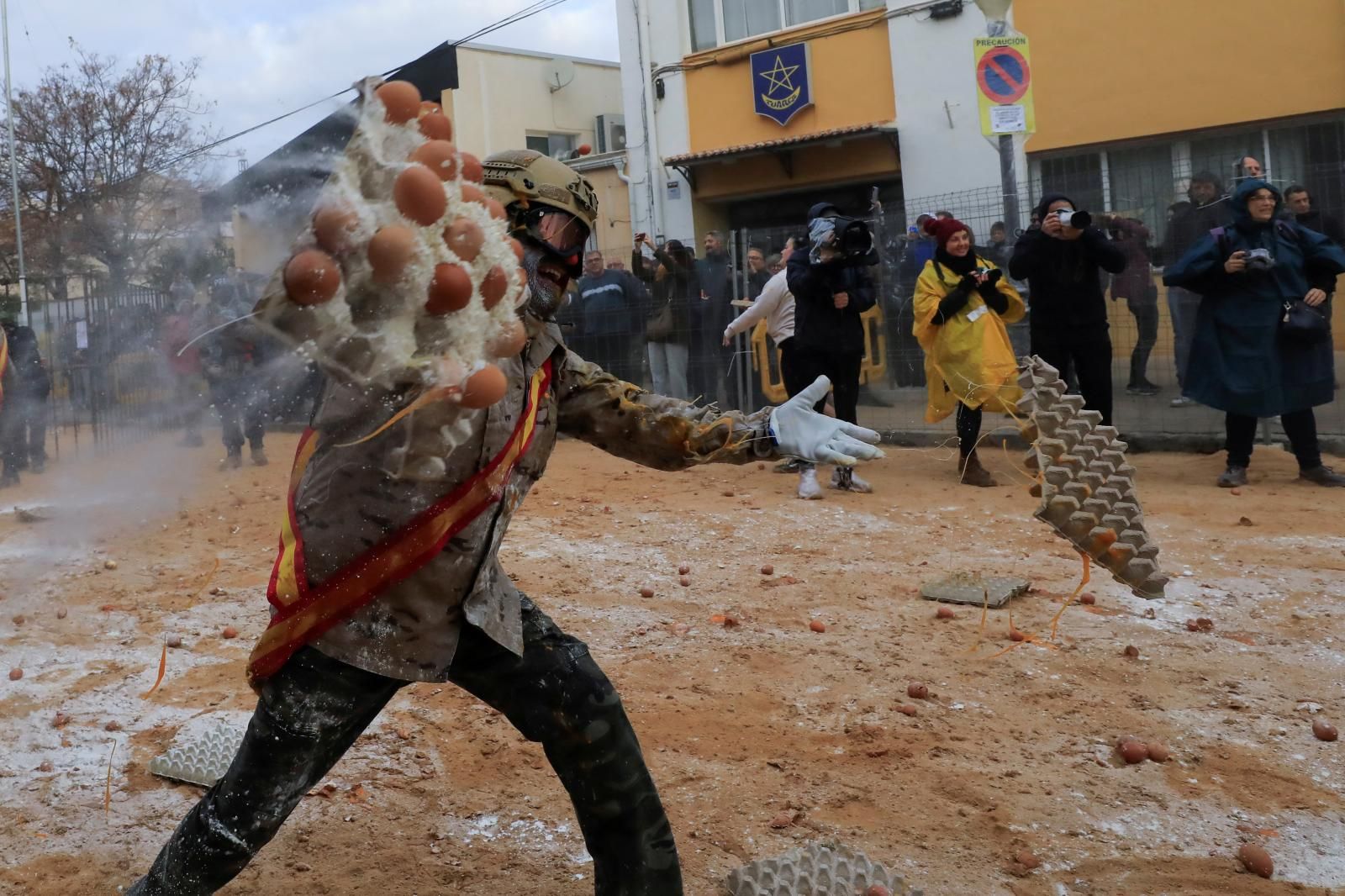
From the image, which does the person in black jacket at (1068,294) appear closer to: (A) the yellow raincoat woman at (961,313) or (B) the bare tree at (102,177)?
(A) the yellow raincoat woman at (961,313)

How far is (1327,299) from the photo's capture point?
29.2ft

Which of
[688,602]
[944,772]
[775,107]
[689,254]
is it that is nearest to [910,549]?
[688,602]

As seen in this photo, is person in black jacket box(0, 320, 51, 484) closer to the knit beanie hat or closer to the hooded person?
the knit beanie hat

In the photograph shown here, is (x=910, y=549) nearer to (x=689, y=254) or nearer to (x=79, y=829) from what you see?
(x=79, y=829)

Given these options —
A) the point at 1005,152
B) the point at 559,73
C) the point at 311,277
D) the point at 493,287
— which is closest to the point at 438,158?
the point at 493,287

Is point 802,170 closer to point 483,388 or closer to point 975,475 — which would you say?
point 975,475

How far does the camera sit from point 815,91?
701 inches

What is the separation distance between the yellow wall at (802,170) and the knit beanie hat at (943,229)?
27.8 feet

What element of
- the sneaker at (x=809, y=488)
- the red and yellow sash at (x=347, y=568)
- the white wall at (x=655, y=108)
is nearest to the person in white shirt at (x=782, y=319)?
the sneaker at (x=809, y=488)

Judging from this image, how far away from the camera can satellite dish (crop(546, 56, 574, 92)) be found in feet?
70.0

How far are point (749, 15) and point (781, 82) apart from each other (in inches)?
51.0

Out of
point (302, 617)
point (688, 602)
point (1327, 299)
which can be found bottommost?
point (688, 602)

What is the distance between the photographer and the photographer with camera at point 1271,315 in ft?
28.7

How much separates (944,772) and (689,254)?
9548 millimetres
